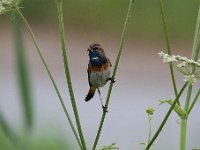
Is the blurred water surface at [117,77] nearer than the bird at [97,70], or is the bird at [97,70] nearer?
the bird at [97,70]

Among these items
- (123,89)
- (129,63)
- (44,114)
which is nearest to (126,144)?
(44,114)

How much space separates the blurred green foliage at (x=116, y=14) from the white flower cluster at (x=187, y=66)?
310 inches

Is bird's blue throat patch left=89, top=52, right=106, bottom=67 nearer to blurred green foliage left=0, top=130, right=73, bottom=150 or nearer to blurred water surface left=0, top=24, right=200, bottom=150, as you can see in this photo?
blurred green foliage left=0, top=130, right=73, bottom=150

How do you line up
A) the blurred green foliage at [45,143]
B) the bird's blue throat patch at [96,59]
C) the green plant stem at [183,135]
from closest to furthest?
the green plant stem at [183,135]
the bird's blue throat patch at [96,59]
the blurred green foliage at [45,143]

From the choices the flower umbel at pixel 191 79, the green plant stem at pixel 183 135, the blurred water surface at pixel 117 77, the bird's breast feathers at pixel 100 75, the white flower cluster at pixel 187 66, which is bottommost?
the green plant stem at pixel 183 135

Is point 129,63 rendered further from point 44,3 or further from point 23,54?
point 23,54

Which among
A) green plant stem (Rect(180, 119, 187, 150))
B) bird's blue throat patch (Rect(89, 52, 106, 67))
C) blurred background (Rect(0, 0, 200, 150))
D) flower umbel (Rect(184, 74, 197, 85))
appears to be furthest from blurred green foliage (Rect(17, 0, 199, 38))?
flower umbel (Rect(184, 74, 197, 85))

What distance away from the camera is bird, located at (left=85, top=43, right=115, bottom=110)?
4078 mm

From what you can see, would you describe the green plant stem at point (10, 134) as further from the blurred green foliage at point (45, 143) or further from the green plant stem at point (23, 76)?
the blurred green foliage at point (45, 143)

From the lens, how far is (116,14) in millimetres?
12234

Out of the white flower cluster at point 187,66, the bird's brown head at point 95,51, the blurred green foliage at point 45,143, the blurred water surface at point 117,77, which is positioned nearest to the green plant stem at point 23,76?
the bird's brown head at point 95,51

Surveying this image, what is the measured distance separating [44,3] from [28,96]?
8416mm

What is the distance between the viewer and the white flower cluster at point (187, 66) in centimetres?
317

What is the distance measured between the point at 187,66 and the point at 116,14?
901cm
